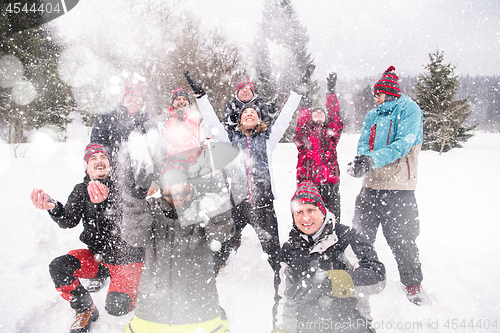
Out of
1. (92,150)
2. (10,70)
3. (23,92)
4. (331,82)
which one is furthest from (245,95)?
(23,92)

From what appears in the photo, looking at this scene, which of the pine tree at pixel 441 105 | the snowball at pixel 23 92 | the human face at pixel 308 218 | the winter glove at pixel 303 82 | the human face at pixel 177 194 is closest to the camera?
the human face at pixel 177 194

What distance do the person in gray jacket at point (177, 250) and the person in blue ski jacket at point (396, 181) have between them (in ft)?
5.00

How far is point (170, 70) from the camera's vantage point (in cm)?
1450

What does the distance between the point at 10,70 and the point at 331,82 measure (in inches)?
508

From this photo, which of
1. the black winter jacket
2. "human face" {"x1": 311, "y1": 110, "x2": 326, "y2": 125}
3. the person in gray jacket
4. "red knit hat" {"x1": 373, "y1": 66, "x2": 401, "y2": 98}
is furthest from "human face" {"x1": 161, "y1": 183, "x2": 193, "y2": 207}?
"human face" {"x1": 311, "y1": 110, "x2": 326, "y2": 125}

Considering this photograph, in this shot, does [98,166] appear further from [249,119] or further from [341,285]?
[341,285]

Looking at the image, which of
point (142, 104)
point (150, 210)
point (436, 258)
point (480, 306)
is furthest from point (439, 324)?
point (142, 104)

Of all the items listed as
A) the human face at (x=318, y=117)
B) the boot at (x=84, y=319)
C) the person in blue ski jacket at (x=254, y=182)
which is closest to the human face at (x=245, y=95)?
the person in blue ski jacket at (x=254, y=182)

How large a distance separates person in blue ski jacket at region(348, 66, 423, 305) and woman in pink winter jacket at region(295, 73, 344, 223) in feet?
2.23

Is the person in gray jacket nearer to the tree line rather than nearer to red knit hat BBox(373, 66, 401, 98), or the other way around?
red knit hat BBox(373, 66, 401, 98)

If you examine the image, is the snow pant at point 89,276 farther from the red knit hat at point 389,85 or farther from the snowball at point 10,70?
the snowball at point 10,70

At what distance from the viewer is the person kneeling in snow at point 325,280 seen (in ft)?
5.92

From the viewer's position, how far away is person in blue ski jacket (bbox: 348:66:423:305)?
7.88ft

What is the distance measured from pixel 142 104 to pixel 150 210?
1793 mm
